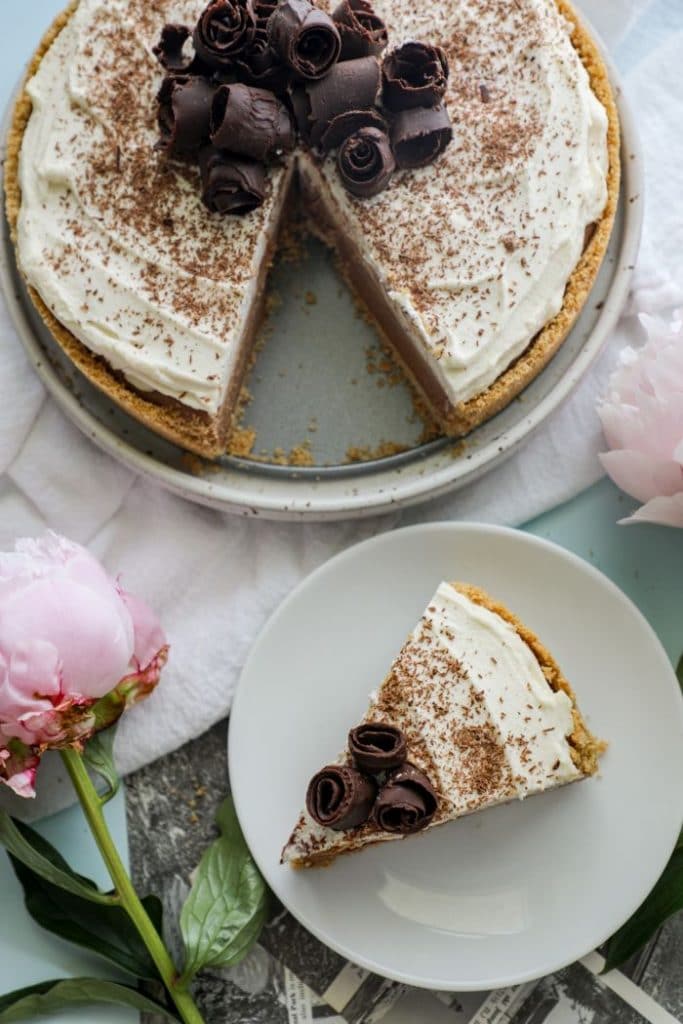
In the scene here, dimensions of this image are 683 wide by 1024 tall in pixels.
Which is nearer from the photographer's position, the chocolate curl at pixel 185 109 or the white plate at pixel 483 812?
the chocolate curl at pixel 185 109

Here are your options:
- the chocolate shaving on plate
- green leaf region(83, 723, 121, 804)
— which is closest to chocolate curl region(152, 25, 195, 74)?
the chocolate shaving on plate

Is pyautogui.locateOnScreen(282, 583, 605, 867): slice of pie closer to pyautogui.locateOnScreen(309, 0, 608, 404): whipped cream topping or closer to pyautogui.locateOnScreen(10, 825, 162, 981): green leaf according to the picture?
pyautogui.locateOnScreen(10, 825, 162, 981): green leaf

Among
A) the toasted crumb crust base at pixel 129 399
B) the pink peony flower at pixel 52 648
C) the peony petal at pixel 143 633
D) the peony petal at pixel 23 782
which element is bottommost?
the peony petal at pixel 143 633

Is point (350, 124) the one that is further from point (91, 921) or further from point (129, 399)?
point (91, 921)

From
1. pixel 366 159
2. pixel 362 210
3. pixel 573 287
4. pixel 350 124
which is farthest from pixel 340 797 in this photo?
pixel 350 124

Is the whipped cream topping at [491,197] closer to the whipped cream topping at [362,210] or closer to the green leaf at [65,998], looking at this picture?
the whipped cream topping at [362,210]

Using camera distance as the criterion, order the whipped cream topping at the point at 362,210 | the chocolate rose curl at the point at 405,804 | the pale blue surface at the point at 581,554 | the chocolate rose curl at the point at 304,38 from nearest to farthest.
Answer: the chocolate rose curl at the point at 405,804, the chocolate rose curl at the point at 304,38, the whipped cream topping at the point at 362,210, the pale blue surface at the point at 581,554

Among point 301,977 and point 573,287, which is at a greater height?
point 573,287

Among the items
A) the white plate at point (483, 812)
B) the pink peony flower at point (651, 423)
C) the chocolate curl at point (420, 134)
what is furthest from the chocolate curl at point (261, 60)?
the white plate at point (483, 812)

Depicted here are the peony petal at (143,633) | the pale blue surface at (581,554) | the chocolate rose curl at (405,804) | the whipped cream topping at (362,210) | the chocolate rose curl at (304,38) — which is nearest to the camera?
the chocolate rose curl at (405,804)
